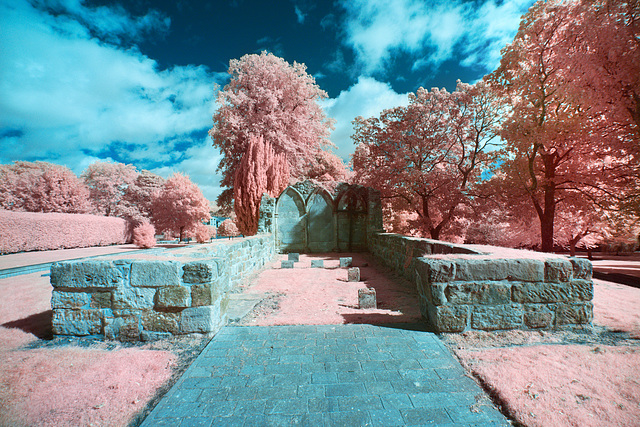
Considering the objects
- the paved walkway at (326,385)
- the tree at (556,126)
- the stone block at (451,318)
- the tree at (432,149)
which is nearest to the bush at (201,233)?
the tree at (432,149)

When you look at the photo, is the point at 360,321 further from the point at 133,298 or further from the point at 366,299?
the point at 133,298

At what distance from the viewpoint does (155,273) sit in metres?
2.91

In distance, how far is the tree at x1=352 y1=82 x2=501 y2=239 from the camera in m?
11.3

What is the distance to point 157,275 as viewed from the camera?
2.91 meters

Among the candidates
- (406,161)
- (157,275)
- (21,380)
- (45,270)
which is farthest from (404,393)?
(45,270)

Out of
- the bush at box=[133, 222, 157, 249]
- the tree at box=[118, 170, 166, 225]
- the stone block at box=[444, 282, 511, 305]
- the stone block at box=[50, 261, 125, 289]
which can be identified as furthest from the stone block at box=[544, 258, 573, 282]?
the tree at box=[118, 170, 166, 225]

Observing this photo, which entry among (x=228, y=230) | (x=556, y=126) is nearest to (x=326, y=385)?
(x=556, y=126)

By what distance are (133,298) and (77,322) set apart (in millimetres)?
751

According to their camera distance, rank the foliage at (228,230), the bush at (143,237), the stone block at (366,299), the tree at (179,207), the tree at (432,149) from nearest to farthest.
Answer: the stone block at (366,299) → the tree at (432,149) → the bush at (143,237) → the tree at (179,207) → the foliage at (228,230)

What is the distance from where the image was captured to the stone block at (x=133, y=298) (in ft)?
9.63

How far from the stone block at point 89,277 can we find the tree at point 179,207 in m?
19.5

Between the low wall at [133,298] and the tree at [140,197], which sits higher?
the tree at [140,197]

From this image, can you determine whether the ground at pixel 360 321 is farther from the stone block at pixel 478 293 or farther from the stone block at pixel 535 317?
the stone block at pixel 478 293

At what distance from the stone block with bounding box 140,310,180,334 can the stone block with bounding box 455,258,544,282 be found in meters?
3.36
